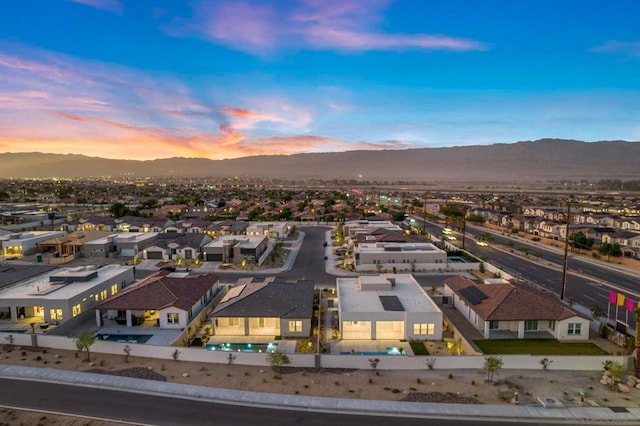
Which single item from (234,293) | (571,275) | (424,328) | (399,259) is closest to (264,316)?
(234,293)

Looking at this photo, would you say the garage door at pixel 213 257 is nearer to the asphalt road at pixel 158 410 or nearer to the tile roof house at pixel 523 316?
the asphalt road at pixel 158 410

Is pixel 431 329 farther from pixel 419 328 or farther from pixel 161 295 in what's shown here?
pixel 161 295

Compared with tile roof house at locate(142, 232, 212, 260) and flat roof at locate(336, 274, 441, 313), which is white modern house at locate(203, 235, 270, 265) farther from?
flat roof at locate(336, 274, 441, 313)

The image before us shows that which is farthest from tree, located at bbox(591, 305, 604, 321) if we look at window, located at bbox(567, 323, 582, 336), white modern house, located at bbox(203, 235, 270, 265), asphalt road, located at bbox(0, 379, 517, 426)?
white modern house, located at bbox(203, 235, 270, 265)

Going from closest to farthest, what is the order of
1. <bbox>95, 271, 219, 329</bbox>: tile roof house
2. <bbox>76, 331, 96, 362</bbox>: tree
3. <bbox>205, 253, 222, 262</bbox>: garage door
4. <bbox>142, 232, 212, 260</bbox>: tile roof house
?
1. <bbox>76, 331, 96, 362</bbox>: tree
2. <bbox>95, 271, 219, 329</bbox>: tile roof house
3. <bbox>205, 253, 222, 262</bbox>: garage door
4. <bbox>142, 232, 212, 260</bbox>: tile roof house

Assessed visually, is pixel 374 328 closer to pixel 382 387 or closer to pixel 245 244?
pixel 382 387

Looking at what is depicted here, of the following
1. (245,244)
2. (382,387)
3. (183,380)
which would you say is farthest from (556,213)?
(183,380)

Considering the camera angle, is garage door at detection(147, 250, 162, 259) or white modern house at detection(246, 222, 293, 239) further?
white modern house at detection(246, 222, 293, 239)

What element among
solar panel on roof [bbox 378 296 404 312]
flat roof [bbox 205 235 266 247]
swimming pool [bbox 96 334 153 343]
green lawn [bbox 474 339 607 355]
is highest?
flat roof [bbox 205 235 266 247]
